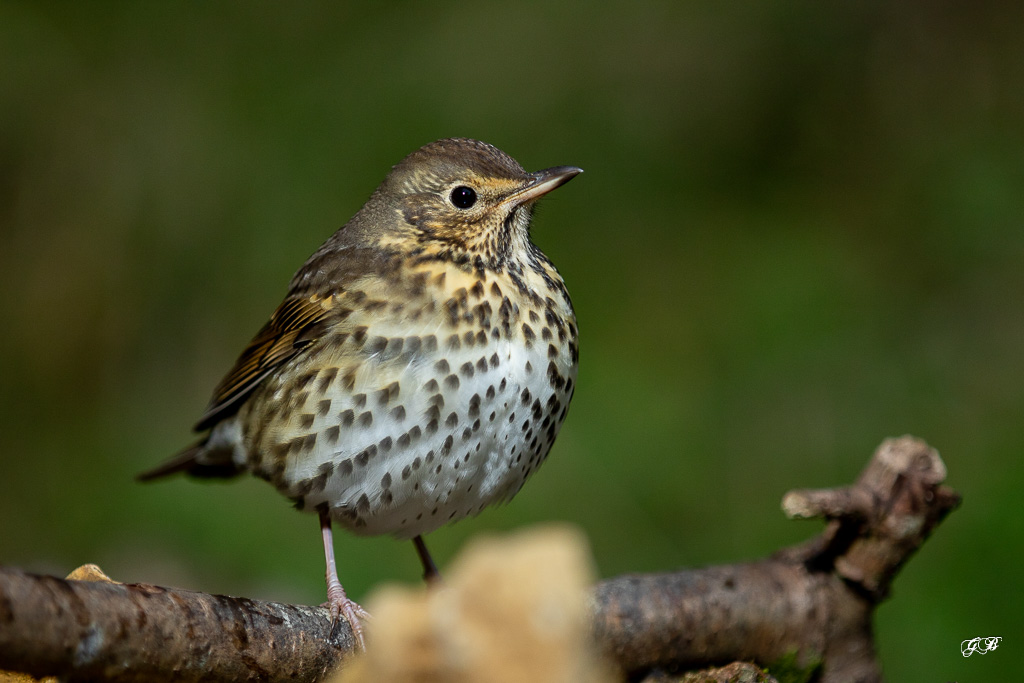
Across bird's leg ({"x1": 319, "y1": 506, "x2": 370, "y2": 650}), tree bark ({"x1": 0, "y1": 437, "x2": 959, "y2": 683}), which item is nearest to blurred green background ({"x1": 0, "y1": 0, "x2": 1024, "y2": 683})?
tree bark ({"x1": 0, "y1": 437, "x2": 959, "y2": 683})

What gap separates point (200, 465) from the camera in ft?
10.4

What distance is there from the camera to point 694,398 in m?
4.20

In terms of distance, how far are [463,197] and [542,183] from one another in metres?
0.19

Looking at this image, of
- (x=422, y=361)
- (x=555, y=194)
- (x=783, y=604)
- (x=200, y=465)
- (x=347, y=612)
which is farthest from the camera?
(x=555, y=194)

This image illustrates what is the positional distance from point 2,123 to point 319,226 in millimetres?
1387

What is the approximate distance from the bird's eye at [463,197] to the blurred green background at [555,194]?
173 centimetres

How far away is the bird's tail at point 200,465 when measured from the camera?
3.07 meters

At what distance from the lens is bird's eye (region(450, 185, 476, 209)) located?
99.7 inches

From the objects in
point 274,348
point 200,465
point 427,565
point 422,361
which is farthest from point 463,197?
point 200,465

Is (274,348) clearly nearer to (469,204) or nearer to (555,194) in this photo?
(469,204)

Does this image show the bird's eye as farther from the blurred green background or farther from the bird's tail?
the blurred green background

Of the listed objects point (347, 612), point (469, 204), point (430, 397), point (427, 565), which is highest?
point (469, 204)

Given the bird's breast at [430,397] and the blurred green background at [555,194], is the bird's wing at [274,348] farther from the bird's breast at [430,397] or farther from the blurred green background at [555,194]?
the blurred green background at [555,194]

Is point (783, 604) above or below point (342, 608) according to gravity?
below
